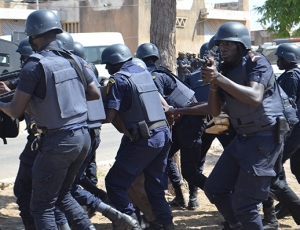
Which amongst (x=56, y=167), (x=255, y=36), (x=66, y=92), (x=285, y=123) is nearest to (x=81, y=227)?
(x=56, y=167)

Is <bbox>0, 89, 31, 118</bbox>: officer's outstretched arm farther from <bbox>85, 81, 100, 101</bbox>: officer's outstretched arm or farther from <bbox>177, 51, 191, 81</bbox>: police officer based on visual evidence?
<bbox>177, 51, 191, 81</bbox>: police officer

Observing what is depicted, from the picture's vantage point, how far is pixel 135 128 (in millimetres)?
5551

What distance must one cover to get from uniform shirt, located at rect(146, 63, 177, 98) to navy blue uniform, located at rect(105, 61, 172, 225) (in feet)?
1.95

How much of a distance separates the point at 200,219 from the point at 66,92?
2.68 metres

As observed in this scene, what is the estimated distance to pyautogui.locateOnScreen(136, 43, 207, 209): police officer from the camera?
6359 mm

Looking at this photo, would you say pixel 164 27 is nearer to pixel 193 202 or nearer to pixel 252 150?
pixel 193 202

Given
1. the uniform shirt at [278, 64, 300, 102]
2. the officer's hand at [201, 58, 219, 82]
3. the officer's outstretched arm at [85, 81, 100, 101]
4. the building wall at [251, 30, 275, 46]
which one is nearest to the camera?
the officer's hand at [201, 58, 219, 82]

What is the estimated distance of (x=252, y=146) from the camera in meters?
4.91

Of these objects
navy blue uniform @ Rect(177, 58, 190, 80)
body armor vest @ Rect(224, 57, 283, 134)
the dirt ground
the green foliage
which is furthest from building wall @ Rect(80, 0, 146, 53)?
body armor vest @ Rect(224, 57, 283, 134)

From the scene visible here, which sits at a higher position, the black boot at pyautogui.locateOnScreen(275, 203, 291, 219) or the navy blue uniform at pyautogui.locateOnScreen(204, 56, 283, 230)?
the navy blue uniform at pyautogui.locateOnScreen(204, 56, 283, 230)

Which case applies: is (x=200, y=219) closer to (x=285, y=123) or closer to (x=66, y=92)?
(x=285, y=123)

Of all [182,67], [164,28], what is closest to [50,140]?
[164,28]

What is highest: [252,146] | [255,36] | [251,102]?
[251,102]

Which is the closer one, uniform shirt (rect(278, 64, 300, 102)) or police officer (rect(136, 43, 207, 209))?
uniform shirt (rect(278, 64, 300, 102))
